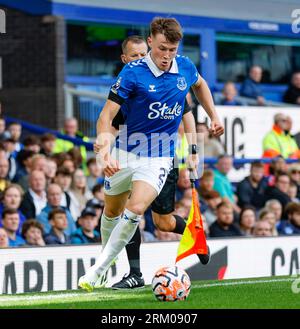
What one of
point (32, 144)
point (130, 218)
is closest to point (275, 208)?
point (32, 144)

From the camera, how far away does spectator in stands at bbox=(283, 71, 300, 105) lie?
21.3m

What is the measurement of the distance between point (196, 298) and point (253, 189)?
24.6 ft

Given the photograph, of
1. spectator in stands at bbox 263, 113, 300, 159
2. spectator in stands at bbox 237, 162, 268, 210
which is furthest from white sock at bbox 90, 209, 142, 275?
spectator in stands at bbox 263, 113, 300, 159

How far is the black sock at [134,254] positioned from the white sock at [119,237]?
909mm

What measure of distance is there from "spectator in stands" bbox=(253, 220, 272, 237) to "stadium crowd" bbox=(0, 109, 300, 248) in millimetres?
13

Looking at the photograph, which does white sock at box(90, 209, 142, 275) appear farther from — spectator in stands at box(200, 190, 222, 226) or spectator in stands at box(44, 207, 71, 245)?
spectator in stands at box(200, 190, 222, 226)

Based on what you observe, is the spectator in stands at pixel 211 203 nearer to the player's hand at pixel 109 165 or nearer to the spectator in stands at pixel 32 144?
the spectator in stands at pixel 32 144

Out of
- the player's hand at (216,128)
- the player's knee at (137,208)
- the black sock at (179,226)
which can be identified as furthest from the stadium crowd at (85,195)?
the player's hand at (216,128)

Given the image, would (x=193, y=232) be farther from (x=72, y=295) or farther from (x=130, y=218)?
(x=72, y=295)

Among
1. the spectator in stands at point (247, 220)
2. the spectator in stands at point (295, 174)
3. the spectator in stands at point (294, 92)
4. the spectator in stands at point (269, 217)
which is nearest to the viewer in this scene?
the spectator in stands at point (247, 220)

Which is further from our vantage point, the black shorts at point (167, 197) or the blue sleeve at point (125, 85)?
the black shorts at point (167, 197)

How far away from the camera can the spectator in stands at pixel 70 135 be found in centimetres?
1598

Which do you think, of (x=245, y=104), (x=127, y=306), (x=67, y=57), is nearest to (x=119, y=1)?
(x=67, y=57)

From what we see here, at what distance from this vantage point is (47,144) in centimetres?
1511
